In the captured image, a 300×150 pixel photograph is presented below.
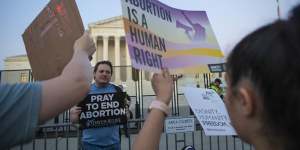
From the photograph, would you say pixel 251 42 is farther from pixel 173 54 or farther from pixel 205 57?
pixel 205 57

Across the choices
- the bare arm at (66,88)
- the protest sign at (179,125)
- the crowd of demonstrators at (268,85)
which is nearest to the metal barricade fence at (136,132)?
the bare arm at (66,88)

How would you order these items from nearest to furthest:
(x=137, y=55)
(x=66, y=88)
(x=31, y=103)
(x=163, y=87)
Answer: (x=31, y=103) → (x=66, y=88) → (x=163, y=87) → (x=137, y=55)

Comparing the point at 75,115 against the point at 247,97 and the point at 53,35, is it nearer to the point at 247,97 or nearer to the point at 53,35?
the point at 53,35

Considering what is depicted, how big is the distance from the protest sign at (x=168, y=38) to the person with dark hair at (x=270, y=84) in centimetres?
112

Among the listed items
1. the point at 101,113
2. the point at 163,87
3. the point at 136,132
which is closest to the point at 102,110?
the point at 101,113

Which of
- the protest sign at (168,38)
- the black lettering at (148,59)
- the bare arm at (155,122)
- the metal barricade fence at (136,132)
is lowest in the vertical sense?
the metal barricade fence at (136,132)

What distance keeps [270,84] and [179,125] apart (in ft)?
13.5

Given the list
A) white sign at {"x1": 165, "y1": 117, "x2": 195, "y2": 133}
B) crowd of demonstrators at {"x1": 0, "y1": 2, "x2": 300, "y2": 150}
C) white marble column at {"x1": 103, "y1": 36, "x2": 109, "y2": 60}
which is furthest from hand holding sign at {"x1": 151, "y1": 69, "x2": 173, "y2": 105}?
white marble column at {"x1": 103, "y1": 36, "x2": 109, "y2": 60}

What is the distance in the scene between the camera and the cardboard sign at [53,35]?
1962mm

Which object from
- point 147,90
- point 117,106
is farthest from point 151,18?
point 147,90

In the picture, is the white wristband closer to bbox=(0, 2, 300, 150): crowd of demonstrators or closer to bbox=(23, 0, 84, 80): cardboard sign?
bbox=(0, 2, 300, 150): crowd of demonstrators

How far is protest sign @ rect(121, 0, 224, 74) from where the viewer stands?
85.0 inches

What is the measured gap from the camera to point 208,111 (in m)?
2.64

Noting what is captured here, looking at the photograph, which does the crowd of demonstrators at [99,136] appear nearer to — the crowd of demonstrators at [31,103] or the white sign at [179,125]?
the white sign at [179,125]
